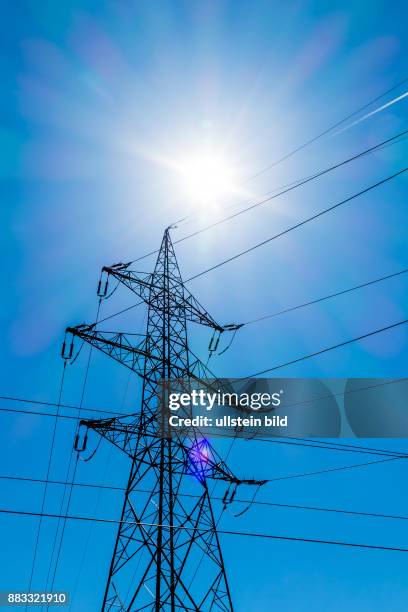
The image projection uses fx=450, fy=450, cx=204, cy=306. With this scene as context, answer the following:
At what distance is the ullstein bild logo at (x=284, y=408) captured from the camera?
13.1 meters

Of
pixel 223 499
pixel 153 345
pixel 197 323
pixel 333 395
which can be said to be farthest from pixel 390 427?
pixel 153 345

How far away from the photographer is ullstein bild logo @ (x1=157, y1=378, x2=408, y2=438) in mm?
13086

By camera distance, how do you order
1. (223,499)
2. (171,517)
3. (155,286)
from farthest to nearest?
(155,286) < (223,499) < (171,517)

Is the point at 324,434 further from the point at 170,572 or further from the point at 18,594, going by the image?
the point at 18,594

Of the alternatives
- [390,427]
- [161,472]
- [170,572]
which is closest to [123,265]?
[161,472]

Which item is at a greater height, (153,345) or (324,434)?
(153,345)

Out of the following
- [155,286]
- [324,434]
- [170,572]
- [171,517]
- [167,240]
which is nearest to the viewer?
[170,572]

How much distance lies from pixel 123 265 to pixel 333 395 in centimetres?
852

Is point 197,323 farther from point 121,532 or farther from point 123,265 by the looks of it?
point 121,532

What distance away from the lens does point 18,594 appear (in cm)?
1255

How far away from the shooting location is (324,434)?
14500 millimetres

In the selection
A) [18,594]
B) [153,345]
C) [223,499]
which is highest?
[153,345]

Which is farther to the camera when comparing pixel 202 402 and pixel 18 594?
pixel 202 402

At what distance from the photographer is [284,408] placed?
47.4ft
